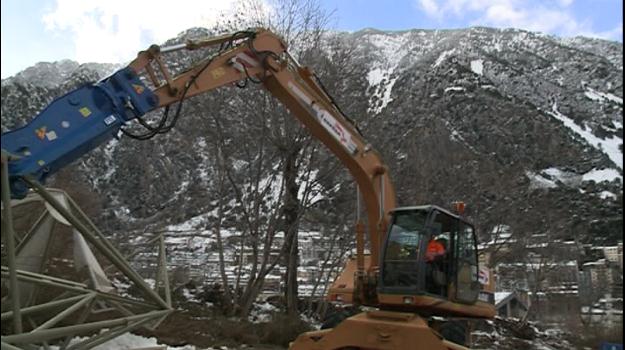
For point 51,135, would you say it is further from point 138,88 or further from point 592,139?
point 592,139

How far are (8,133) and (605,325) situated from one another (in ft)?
83.0

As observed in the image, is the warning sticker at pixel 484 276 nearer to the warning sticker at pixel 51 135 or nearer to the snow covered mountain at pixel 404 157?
the snow covered mountain at pixel 404 157

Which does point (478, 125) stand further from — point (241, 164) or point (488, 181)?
point (241, 164)

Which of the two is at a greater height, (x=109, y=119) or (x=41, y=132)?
(x=109, y=119)

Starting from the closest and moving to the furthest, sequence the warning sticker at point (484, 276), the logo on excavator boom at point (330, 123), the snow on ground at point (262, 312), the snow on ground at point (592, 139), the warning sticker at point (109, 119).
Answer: the warning sticker at point (109, 119) → the logo on excavator boom at point (330, 123) → the warning sticker at point (484, 276) → the snow on ground at point (262, 312) → the snow on ground at point (592, 139)

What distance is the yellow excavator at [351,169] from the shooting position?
677 centimetres

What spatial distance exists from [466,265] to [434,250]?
0.89 m

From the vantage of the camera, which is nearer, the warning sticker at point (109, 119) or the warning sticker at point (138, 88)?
the warning sticker at point (109, 119)

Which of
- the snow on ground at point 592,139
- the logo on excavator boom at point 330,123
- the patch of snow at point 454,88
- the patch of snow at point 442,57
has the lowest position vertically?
the logo on excavator boom at point 330,123

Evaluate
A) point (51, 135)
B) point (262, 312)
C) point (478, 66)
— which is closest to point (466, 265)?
point (51, 135)

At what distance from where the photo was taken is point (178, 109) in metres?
8.39

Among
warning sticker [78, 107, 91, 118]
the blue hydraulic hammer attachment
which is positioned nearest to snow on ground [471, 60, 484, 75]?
the blue hydraulic hammer attachment

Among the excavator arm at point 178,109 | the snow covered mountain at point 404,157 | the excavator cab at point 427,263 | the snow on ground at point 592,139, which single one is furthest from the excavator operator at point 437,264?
the snow on ground at point 592,139

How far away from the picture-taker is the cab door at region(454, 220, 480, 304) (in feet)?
29.6
